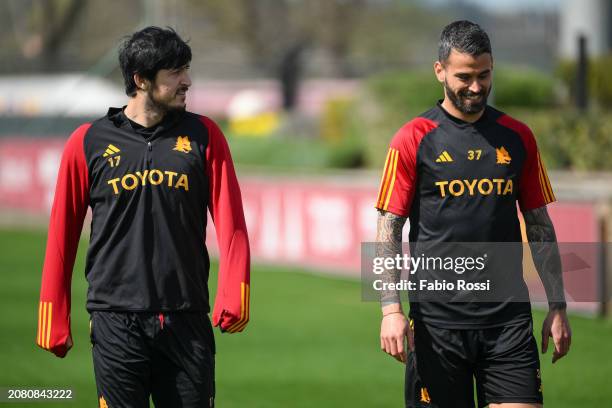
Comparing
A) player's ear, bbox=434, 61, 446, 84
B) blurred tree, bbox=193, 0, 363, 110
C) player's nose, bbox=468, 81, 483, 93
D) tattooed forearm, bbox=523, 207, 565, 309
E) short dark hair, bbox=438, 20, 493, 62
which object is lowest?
tattooed forearm, bbox=523, 207, 565, 309

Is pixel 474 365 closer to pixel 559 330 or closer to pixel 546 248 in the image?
pixel 559 330

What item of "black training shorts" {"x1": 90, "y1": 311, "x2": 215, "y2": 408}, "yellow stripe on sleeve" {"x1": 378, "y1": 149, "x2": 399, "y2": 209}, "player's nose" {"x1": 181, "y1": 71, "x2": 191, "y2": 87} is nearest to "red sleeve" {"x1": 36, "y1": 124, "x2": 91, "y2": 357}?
"black training shorts" {"x1": 90, "y1": 311, "x2": 215, "y2": 408}

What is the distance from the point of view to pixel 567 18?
25.7 meters

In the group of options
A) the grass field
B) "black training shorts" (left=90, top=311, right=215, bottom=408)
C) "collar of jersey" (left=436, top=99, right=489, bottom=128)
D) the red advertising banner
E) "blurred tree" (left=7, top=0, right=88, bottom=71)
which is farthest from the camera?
"blurred tree" (left=7, top=0, right=88, bottom=71)

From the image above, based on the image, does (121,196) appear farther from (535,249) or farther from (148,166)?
(535,249)

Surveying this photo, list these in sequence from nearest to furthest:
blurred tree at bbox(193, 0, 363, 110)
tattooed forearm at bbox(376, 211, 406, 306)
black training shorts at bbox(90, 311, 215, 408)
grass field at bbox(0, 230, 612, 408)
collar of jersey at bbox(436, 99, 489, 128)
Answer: black training shorts at bbox(90, 311, 215, 408) → tattooed forearm at bbox(376, 211, 406, 306) → collar of jersey at bbox(436, 99, 489, 128) → grass field at bbox(0, 230, 612, 408) → blurred tree at bbox(193, 0, 363, 110)

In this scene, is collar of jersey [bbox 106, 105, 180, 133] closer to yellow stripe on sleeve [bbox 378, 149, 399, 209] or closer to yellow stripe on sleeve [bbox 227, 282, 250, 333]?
yellow stripe on sleeve [bbox 227, 282, 250, 333]

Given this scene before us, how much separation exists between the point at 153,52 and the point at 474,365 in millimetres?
2044

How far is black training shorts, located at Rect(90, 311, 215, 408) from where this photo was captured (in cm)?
520

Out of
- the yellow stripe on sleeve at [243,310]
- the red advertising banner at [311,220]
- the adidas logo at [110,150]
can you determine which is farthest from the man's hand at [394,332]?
the red advertising banner at [311,220]

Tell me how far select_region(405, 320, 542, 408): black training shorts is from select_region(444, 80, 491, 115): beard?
1.00 metres

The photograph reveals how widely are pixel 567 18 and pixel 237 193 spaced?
2150 cm

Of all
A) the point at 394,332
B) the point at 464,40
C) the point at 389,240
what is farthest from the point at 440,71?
the point at 394,332

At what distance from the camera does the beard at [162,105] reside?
17.5 feet
